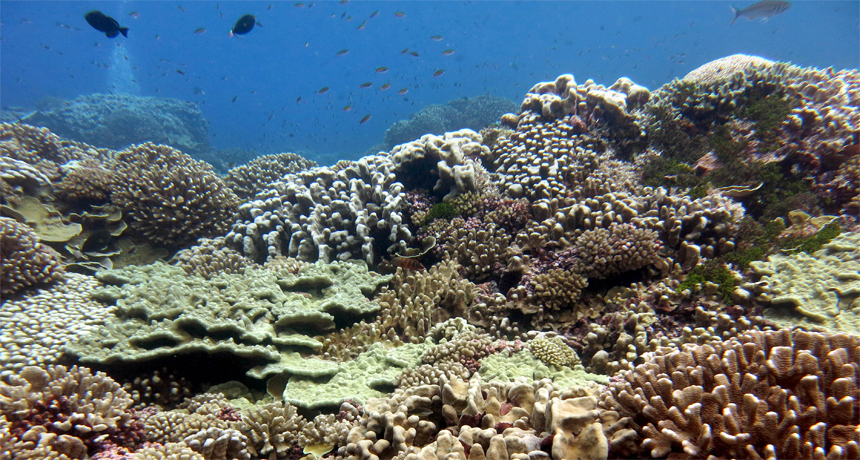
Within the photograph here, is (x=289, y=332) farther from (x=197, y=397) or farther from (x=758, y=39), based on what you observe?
(x=758, y=39)

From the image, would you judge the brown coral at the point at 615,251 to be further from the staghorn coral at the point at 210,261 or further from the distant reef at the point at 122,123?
the distant reef at the point at 122,123

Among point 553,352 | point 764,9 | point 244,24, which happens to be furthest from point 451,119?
point 553,352

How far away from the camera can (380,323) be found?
5148 mm

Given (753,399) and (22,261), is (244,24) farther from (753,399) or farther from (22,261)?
(753,399)

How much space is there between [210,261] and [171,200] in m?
2.14

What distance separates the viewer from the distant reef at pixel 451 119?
27094 mm

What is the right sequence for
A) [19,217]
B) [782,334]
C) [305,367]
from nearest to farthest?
1. [782,334]
2. [305,367]
3. [19,217]

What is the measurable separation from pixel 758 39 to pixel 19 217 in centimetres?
16115

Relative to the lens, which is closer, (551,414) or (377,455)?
(551,414)

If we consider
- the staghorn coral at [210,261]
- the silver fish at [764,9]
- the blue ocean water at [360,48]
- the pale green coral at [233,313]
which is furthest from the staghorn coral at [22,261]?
the blue ocean water at [360,48]

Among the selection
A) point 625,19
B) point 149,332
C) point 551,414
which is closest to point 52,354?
point 149,332

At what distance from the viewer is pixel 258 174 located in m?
10.8

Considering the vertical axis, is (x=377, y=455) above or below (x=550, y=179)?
below

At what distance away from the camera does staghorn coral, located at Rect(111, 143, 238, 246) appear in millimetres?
7426
